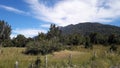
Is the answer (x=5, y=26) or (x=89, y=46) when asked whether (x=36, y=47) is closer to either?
(x=89, y=46)

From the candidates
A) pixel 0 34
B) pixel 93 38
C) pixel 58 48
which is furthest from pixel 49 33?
Result: pixel 58 48

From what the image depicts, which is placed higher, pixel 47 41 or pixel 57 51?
pixel 47 41

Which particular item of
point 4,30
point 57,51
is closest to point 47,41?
point 57,51

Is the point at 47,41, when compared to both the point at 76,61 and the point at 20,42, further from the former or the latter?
the point at 20,42

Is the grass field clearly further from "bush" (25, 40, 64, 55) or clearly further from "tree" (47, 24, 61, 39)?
"tree" (47, 24, 61, 39)

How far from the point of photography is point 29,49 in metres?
41.6

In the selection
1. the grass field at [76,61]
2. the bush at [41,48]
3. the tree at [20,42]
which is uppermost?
the tree at [20,42]

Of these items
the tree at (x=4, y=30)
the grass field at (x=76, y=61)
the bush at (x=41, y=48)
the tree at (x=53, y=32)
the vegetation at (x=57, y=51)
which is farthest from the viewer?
the tree at (x=53, y=32)

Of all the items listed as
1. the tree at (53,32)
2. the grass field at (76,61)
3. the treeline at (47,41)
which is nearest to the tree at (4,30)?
the treeline at (47,41)

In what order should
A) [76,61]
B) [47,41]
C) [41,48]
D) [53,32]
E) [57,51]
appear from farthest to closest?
[53,32]
[47,41]
[57,51]
[41,48]
[76,61]

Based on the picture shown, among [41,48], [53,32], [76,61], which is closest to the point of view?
[76,61]

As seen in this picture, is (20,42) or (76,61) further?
(20,42)

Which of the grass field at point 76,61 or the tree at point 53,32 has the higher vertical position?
the tree at point 53,32

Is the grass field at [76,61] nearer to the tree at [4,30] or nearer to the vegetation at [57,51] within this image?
the vegetation at [57,51]
